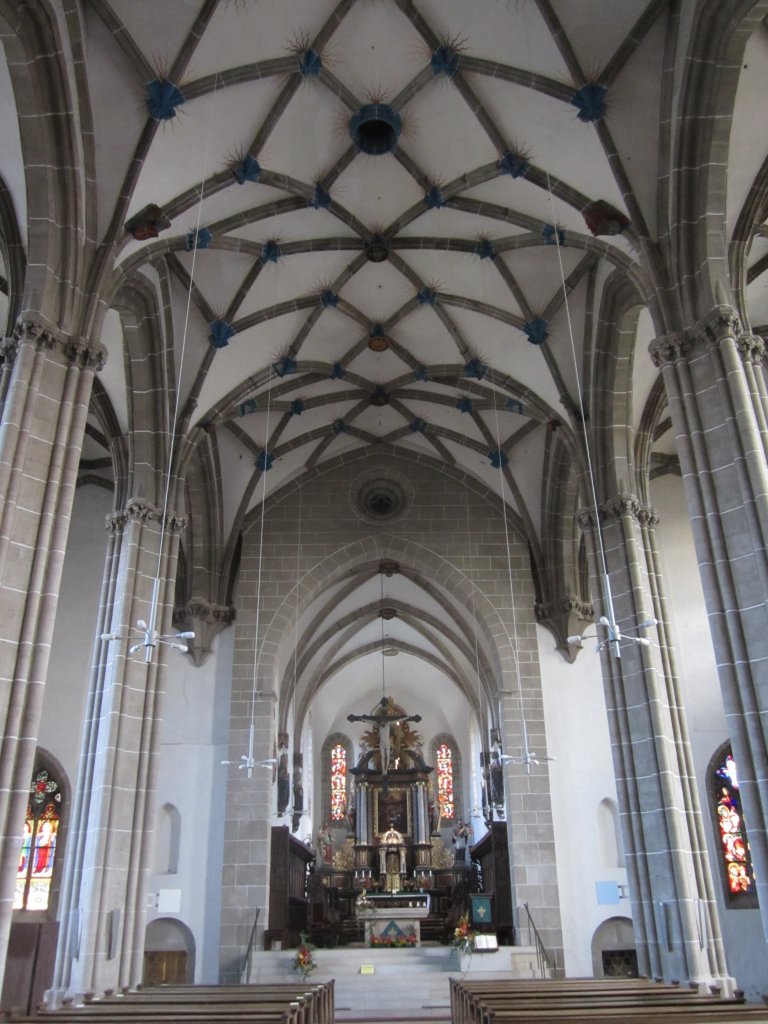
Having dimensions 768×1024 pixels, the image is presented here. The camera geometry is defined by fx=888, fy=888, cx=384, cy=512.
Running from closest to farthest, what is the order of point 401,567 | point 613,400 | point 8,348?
point 8,348 → point 613,400 → point 401,567

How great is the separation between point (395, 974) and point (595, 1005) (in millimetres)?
10485

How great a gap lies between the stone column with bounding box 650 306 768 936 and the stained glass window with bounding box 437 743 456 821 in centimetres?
2624

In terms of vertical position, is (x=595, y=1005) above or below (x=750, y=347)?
below

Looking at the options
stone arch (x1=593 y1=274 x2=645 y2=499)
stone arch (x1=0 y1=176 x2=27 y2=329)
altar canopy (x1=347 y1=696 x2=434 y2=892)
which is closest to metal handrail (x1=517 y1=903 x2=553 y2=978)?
stone arch (x1=593 y1=274 x2=645 y2=499)

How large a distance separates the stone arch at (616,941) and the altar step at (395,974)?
1725mm

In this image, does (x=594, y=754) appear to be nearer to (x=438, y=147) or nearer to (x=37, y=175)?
(x=438, y=147)

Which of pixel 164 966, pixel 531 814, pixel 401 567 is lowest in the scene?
pixel 164 966

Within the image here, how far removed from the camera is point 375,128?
13.5m

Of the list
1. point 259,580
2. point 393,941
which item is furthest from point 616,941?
point 259,580

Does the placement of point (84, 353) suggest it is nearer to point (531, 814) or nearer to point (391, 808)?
point (531, 814)

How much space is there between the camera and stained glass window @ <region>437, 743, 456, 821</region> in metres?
34.0


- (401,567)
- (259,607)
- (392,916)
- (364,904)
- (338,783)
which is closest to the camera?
(259,607)

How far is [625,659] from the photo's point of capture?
13.8 metres

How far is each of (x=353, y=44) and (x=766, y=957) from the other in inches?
690
